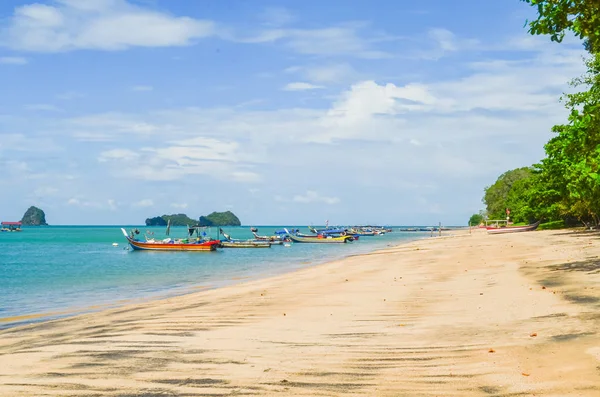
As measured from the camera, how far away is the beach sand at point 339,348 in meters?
7.49

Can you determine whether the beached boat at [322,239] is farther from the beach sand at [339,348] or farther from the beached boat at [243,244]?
the beach sand at [339,348]

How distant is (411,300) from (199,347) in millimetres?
7382

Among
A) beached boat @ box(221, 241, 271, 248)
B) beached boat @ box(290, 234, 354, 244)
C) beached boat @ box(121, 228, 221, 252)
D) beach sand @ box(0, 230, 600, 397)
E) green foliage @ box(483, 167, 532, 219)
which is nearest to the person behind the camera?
beach sand @ box(0, 230, 600, 397)

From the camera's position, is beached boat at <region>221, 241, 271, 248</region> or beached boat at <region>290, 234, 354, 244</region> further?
beached boat at <region>290, 234, 354, 244</region>

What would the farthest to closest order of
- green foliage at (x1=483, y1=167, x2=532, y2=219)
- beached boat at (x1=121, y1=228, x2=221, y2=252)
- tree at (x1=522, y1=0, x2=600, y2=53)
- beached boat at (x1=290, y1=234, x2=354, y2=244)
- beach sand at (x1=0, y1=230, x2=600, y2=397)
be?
green foliage at (x1=483, y1=167, x2=532, y2=219), beached boat at (x1=290, y1=234, x2=354, y2=244), beached boat at (x1=121, y1=228, x2=221, y2=252), tree at (x1=522, y1=0, x2=600, y2=53), beach sand at (x1=0, y1=230, x2=600, y2=397)

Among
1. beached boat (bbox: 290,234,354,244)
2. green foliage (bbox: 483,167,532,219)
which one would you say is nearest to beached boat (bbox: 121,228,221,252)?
beached boat (bbox: 290,234,354,244)

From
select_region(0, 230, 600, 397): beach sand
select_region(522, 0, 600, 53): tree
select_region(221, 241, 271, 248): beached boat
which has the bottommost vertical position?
select_region(221, 241, 271, 248): beached boat

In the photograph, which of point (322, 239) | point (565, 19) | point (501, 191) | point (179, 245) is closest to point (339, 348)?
point (565, 19)

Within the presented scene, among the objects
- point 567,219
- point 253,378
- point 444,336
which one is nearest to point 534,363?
point 444,336

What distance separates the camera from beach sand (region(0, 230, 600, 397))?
7.49 metres

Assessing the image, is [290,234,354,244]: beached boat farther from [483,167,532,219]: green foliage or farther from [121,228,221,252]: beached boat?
[483,167,532,219]: green foliage

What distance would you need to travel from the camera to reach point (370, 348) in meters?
9.81

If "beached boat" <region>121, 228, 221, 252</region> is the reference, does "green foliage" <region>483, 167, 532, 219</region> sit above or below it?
above

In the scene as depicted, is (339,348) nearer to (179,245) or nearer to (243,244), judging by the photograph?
(179,245)
